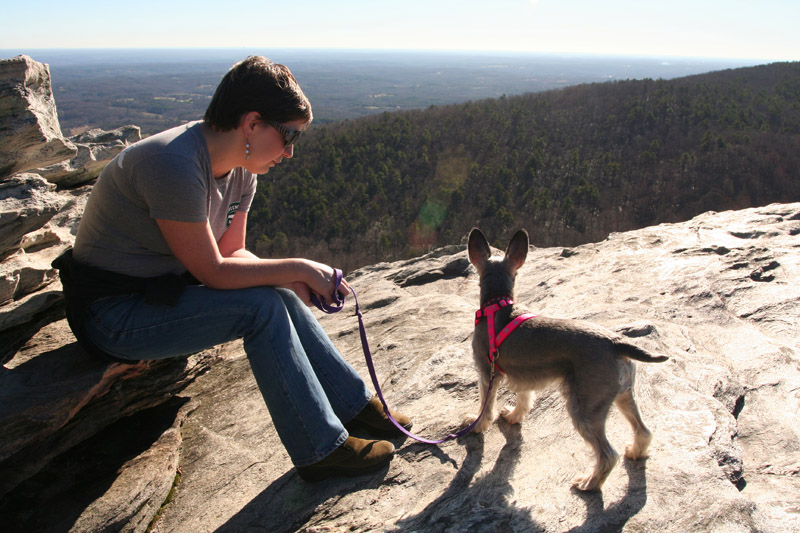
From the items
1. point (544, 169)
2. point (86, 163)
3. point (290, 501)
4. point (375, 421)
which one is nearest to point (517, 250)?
point (375, 421)

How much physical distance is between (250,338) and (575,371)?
7.86ft

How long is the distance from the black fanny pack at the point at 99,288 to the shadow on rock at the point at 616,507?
10.5 feet

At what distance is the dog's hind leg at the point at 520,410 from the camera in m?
4.12

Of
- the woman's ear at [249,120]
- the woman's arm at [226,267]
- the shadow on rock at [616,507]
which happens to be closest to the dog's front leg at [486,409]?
the shadow on rock at [616,507]

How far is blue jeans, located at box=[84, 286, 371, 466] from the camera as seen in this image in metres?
3.33

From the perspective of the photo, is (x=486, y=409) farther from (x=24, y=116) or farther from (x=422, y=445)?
(x=24, y=116)

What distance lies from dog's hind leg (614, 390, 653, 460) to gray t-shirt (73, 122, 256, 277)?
3.39m

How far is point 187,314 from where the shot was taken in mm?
3352

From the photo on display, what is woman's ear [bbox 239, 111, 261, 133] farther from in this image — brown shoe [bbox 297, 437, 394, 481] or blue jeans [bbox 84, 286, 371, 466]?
brown shoe [bbox 297, 437, 394, 481]

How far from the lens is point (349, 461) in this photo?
11.5ft

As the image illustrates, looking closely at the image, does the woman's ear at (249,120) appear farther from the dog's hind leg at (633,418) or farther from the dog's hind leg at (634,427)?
the dog's hind leg at (634,427)

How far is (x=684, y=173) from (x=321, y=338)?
39588mm

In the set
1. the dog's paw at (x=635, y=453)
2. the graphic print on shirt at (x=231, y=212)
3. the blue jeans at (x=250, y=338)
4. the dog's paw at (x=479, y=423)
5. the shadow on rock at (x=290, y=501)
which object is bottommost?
the shadow on rock at (x=290, y=501)

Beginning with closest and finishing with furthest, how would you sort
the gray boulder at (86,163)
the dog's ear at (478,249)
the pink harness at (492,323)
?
the pink harness at (492,323) → the dog's ear at (478,249) → the gray boulder at (86,163)
